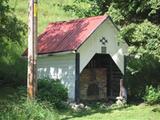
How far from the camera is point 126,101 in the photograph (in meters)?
25.6

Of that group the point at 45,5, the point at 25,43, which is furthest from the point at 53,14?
the point at 25,43

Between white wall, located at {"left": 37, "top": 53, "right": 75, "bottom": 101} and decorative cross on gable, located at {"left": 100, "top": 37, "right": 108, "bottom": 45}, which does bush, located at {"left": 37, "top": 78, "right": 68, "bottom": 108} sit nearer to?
white wall, located at {"left": 37, "top": 53, "right": 75, "bottom": 101}

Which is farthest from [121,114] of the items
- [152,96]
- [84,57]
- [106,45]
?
[106,45]

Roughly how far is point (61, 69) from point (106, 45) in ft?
8.10

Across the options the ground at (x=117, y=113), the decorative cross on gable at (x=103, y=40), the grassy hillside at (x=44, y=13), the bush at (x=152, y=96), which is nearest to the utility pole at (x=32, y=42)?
the ground at (x=117, y=113)

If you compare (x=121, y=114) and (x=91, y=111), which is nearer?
(x=121, y=114)

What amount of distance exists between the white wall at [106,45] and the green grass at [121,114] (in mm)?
3008

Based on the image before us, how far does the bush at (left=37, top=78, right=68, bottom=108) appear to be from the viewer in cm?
2269

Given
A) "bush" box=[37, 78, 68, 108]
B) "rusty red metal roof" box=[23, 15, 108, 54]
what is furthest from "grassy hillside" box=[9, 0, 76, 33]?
"bush" box=[37, 78, 68, 108]

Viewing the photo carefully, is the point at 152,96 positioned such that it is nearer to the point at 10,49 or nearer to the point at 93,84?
the point at 93,84

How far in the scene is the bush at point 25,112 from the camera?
14.0m

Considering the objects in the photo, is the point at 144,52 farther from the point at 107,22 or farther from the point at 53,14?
the point at 53,14

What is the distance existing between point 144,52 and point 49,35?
7.22m

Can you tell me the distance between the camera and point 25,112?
14.3 m
